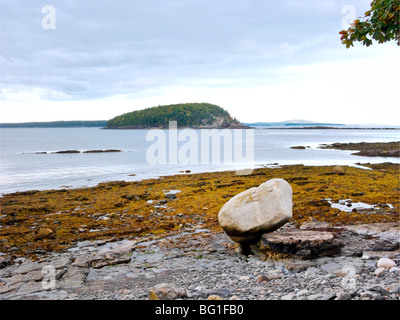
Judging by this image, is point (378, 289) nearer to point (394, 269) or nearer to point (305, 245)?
point (394, 269)

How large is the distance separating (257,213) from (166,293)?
16.7ft

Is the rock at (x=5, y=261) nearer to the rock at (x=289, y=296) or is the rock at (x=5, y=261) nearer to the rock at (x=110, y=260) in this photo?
the rock at (x=110, y=260)

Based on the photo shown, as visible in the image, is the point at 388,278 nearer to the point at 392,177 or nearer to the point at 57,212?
the point at 57,212

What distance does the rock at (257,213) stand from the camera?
37.6 ft

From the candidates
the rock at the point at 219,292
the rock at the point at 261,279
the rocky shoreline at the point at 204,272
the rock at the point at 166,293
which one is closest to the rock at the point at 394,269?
the rocky shoreline at the point at 204,272

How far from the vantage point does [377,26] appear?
7.15 meters

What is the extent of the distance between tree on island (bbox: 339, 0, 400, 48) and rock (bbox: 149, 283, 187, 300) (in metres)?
7.14

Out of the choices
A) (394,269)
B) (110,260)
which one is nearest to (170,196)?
(110,260)

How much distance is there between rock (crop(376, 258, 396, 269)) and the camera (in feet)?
28.9

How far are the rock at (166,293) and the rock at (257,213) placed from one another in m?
4.27

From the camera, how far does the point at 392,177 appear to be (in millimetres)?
27938

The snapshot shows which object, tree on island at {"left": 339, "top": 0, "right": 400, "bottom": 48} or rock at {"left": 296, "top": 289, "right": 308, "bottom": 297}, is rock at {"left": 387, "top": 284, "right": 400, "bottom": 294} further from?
tree on island at {"left": 339, "top": 0, "right": 400, "bottom": 48}

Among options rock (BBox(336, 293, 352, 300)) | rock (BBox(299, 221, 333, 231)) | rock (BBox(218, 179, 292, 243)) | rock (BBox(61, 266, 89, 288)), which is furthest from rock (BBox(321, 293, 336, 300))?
rock (BBox(299, 221, 333, 231))
